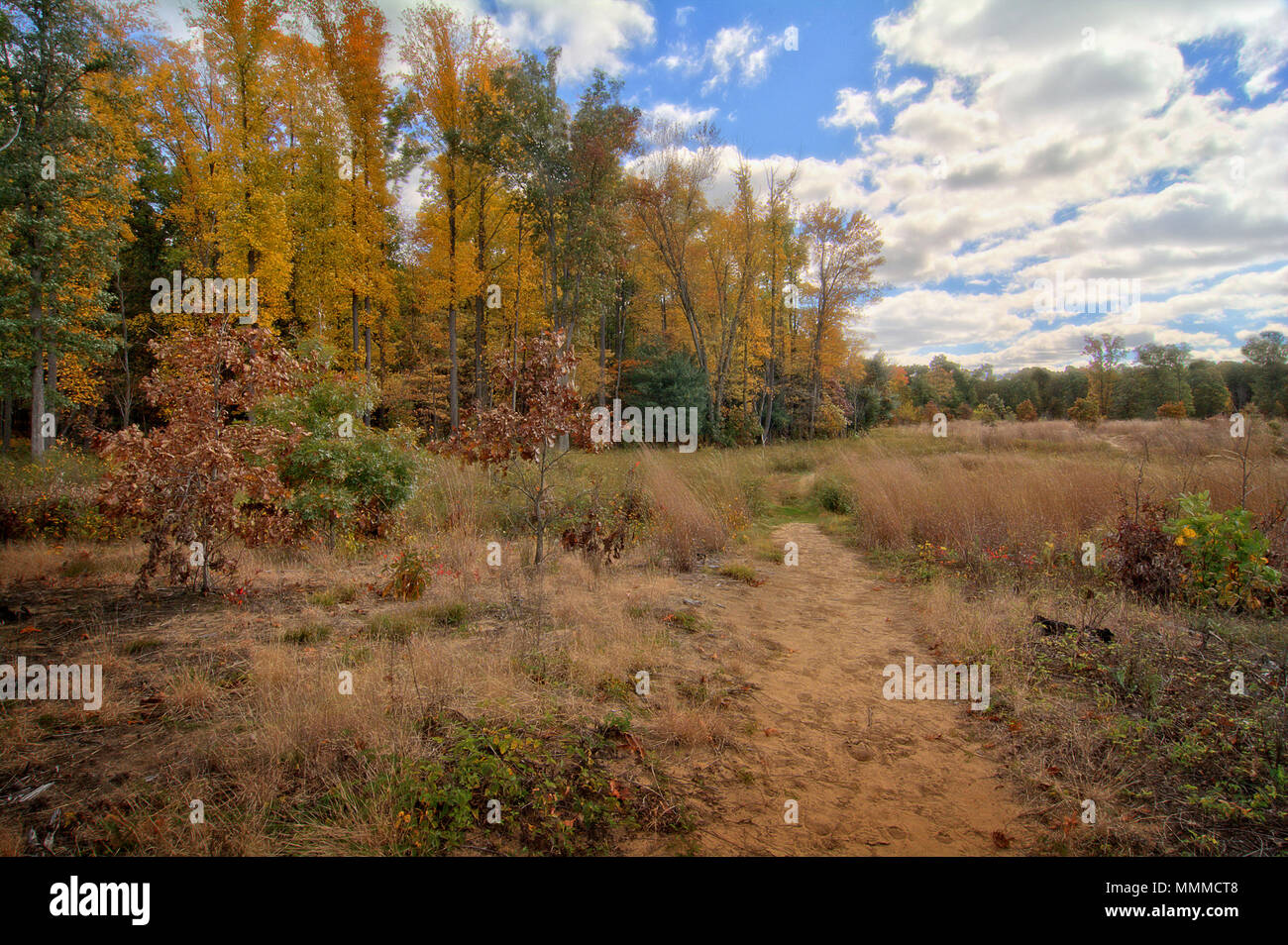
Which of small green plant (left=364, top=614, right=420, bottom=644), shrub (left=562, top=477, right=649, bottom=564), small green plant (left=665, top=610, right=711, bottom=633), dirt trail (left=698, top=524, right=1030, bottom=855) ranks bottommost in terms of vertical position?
dirt trail (left=698, top=524, right=1030, bottom=855)

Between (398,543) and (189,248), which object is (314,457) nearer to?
(398,543)

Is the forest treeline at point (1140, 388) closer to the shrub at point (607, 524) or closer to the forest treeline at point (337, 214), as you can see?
the forest treeline at point (337, 214)

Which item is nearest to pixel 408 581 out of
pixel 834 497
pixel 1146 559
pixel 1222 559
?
pixel 1146 559

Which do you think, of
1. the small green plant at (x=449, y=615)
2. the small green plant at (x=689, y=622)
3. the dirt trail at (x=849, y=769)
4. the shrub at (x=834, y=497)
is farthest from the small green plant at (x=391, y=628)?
the shrub at (x=834, y=497)

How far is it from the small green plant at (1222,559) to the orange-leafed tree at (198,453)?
8.85m

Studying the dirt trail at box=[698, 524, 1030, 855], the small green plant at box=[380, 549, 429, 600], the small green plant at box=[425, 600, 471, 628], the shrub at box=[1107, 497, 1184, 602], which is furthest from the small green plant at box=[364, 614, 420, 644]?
the shrub at box=[1107, 497, 1184, 602]

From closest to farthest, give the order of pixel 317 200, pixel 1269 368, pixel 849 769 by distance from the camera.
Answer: pixel 849 769
pixel 317 200
pixel 1269 368

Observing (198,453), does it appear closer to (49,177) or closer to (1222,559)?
(1222,559)

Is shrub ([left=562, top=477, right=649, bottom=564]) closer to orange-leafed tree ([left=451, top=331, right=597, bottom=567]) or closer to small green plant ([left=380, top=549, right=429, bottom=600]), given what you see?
orange-leafed tree ([left=451, top=331, right=597, bottom=567])

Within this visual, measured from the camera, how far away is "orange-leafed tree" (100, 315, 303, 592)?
186 inches

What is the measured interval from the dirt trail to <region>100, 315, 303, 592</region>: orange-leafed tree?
4764 millimetres

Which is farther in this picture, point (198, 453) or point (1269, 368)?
point (1269, 368)

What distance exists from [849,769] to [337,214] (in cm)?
2011

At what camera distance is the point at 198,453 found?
4633mm
